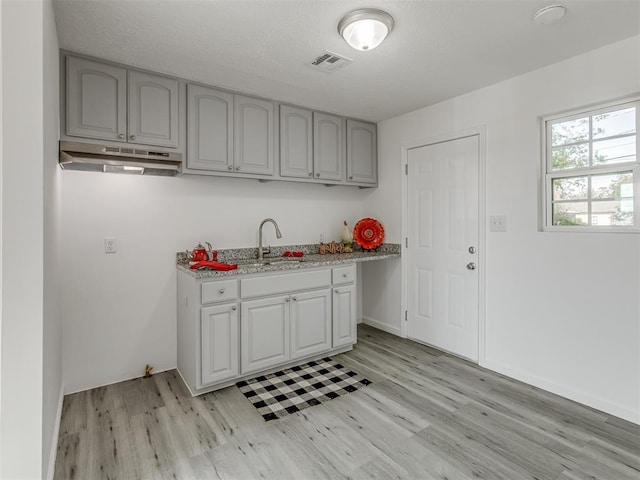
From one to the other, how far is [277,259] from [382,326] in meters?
1.54

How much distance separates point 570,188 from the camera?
2484mm

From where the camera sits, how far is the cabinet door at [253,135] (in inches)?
113

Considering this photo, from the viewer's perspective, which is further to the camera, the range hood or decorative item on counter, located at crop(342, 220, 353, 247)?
decorative item on counter, located at crop(342, 220, 353, 247)

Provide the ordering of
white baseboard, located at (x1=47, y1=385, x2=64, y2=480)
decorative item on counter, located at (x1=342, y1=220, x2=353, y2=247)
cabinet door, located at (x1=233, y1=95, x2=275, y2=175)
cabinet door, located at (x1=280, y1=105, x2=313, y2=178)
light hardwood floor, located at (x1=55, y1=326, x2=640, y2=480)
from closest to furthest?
white baseboard, located at (x1=47, y1=385, x2=64, y2=480) → light hardwood floor, located at (x1=55, y1=326, x2=640, y2=480) → cabinet door, located at (x1=233, y1=95, x2=275, y2=175) → cabinet door, located at (x1=280, y1=105, x2=313, y2=178) → decorative item on counter, located at (x1=342, y1=220, x2=353, y2=247)

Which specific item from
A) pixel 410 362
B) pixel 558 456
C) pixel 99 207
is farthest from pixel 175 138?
pixel 558 456

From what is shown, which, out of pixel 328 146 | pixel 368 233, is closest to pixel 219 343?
pixel 368 233

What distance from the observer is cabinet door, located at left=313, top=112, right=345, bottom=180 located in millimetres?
3381

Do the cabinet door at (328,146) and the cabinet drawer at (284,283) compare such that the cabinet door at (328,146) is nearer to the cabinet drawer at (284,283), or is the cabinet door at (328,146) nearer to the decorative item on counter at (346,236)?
the decorative item on counter at (346,236)

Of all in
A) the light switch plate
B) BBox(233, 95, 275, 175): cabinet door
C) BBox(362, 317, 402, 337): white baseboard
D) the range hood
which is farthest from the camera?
BBox(362, 317, 402, 337): white baseboard

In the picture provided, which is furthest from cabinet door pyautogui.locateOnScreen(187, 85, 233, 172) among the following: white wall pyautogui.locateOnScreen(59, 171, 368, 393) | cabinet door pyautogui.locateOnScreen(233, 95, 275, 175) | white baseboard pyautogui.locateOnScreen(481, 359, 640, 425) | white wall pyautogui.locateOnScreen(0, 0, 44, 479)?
white baseboard pyautogui.locateOnScreen(481, 359, 640, 425)

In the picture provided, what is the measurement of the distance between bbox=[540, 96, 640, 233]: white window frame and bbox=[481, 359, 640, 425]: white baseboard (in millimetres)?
1120

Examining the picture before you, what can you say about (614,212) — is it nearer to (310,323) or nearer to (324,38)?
(324,38)

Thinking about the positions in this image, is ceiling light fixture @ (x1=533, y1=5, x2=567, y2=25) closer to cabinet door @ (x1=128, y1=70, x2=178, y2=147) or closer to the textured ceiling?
the textured ceiling

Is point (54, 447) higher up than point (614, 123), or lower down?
lower down
